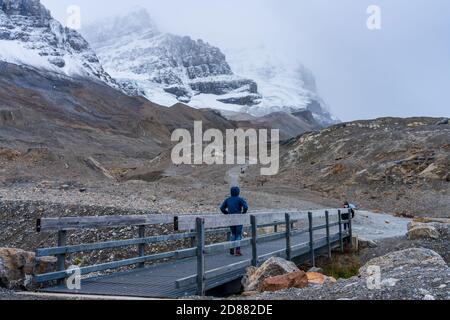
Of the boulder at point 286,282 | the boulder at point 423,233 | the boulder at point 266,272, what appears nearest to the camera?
the boulder at point 286,282

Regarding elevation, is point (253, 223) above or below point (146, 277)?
above

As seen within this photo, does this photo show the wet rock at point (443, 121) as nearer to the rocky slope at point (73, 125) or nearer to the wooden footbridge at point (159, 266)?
the rocky slope at point (73, 125)

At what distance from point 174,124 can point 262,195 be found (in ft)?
354

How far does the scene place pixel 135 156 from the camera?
96625 mm

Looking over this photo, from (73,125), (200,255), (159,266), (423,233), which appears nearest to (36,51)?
(73,125)

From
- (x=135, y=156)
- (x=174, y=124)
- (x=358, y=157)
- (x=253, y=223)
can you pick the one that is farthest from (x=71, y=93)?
(x=253, y=223)

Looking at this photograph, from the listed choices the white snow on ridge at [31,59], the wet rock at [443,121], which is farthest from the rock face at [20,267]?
the white snow on ridge at [31,59]

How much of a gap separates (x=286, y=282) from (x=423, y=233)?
34.3 feet

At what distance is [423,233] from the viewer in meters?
16.6

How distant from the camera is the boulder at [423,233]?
1644 centimetres

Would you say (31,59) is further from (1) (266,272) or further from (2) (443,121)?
(1) (266,272)

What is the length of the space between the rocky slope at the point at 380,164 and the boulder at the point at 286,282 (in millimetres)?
27221

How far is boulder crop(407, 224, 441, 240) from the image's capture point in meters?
16.4
